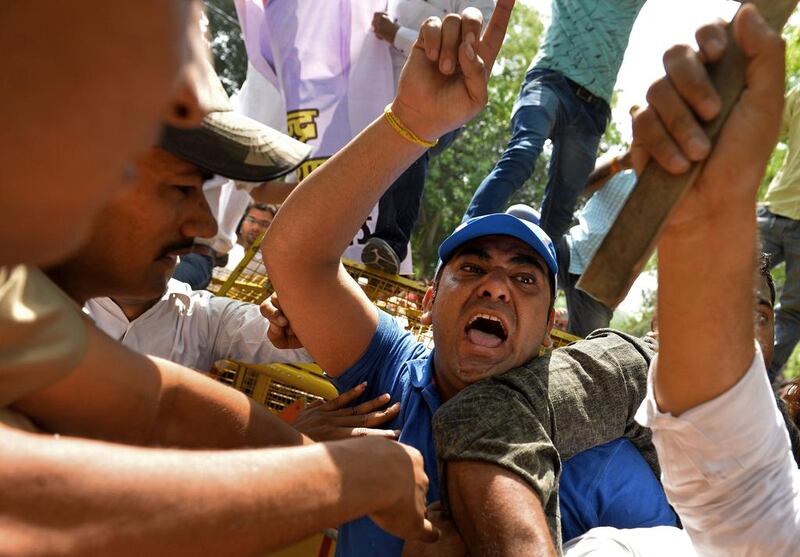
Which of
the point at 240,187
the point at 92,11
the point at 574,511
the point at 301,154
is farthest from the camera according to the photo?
the point at 240,187

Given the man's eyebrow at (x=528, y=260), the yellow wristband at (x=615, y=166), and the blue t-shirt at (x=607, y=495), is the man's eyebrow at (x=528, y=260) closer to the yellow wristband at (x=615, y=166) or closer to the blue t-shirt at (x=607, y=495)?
the blue t-shirt at (x=607, y=495)

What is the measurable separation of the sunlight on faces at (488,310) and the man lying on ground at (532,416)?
0.15m

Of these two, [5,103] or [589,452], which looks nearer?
[5,103]

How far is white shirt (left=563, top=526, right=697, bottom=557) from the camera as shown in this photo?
2008mm

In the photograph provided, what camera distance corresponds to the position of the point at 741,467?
1616mm

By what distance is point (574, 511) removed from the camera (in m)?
2.31

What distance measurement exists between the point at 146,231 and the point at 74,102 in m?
1.25

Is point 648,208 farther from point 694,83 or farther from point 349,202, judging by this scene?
point 349,202

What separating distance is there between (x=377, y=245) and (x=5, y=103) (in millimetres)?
3326

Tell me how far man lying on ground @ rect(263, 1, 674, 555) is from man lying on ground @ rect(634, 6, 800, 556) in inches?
28.1

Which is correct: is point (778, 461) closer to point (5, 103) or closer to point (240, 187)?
point (5, 103)

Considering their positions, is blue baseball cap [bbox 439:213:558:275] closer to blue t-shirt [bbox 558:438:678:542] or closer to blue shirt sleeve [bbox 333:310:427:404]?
blue shirt sleeve [bbox 333:310:427:404]

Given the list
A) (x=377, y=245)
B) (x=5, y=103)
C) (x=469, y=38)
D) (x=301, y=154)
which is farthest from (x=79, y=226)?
(x=377, y=245)

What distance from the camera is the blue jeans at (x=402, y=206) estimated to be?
4.25 m
